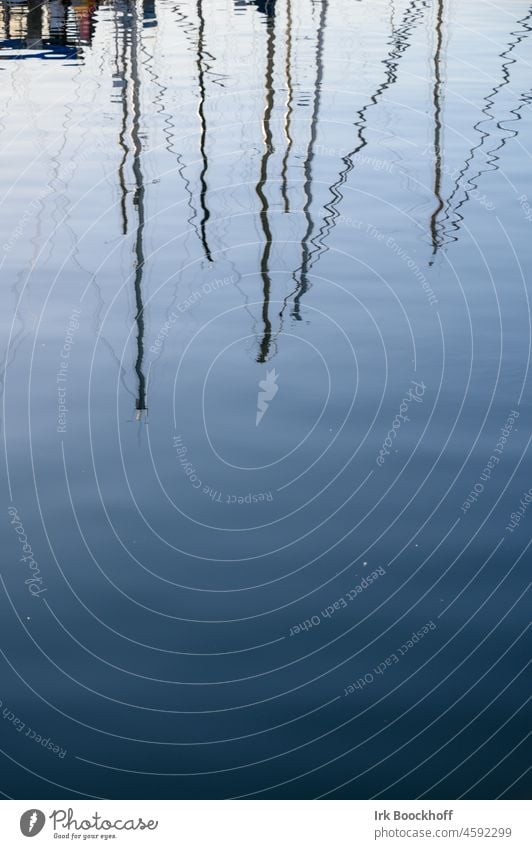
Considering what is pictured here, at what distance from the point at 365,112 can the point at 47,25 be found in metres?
14.7

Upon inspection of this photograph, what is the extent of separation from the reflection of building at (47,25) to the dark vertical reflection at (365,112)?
8.37 meters

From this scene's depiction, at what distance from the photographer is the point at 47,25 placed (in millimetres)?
39562

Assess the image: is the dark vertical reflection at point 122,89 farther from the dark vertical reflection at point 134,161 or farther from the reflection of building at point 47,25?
the reflection of building at point 47,25

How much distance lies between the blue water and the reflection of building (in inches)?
434

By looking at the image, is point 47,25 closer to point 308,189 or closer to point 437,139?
point 437,139

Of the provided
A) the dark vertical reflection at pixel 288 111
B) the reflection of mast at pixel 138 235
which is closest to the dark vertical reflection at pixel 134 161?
the reflection of mast at pixel 138 235

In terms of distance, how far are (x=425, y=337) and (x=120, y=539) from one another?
18.2ft

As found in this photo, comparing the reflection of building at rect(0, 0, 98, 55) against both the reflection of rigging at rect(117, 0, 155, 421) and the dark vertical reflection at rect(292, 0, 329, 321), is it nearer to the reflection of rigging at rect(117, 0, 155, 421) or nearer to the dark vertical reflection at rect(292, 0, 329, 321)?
the reflection of rigging at rect(117, 0, 155, 421)

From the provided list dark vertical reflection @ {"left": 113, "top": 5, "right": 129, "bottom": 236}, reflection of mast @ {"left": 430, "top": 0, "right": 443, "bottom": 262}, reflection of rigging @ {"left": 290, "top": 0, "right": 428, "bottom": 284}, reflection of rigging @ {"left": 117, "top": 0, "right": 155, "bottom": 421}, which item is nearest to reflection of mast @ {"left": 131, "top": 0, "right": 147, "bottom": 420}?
reflection of rigging @ {"left": 117, "top": 0, "right": 155, "bottom": 421}

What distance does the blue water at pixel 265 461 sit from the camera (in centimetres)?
854

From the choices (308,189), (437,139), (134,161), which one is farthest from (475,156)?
(134,161)

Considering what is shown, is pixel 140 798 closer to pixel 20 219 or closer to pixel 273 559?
pixel 273 559

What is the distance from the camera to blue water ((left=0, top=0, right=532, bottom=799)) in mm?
8539

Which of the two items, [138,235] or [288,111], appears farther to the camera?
[288,111]
